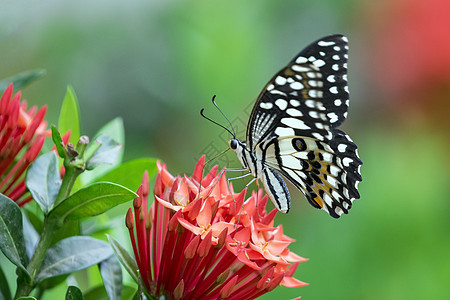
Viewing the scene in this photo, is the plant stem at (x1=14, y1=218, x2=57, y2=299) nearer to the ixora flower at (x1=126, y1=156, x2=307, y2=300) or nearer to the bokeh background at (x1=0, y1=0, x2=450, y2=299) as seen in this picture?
the ixora flower at (x1=126, y1=156, x2=307, y2=300)

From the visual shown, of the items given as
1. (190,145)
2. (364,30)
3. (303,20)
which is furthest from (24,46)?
(364,30)

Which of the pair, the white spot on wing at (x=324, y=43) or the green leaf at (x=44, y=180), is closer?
the green leaf at (x=44, y=180)

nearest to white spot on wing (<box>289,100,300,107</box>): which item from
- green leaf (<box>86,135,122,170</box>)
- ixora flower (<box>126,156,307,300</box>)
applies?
A: ixora flower (<box>126,156,307,300</box>)

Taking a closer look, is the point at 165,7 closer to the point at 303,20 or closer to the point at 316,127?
the point at 303,20

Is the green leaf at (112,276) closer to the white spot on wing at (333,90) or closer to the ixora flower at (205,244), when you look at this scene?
the ixora flower at (205,244)

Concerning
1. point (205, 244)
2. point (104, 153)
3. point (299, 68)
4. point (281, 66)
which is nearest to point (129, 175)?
point (104, 153)

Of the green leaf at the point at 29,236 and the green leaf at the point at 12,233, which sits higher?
the green leaf at the point at 12,233

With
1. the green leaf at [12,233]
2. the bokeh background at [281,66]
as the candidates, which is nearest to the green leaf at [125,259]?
the green leaf at [12,233]
